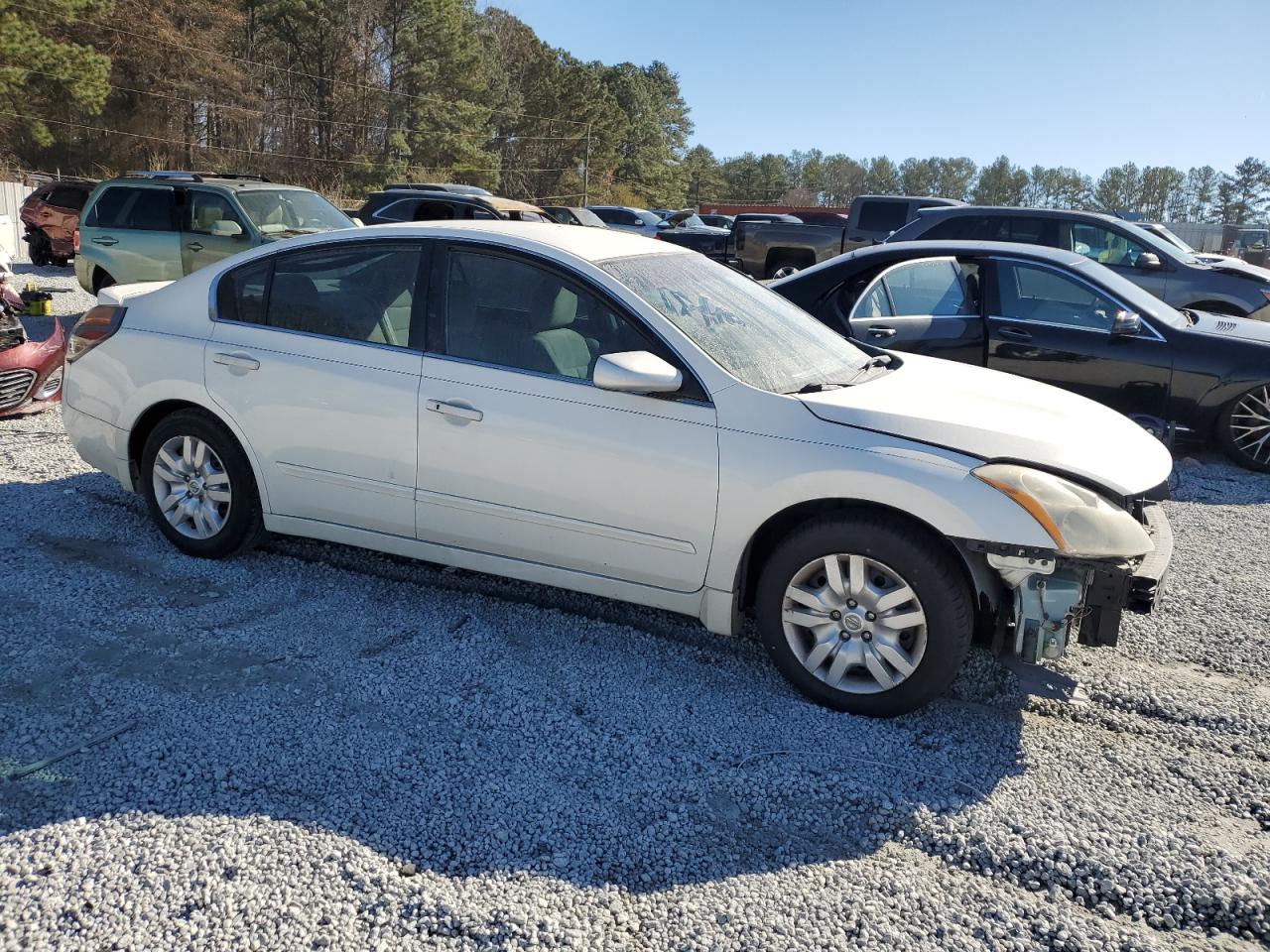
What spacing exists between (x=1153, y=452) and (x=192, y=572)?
169 inches

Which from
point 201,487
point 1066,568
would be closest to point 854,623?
point 1066,568

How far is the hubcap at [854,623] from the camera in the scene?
3.63 m

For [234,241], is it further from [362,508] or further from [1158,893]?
[1158,893]

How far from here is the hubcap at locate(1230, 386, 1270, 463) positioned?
740 centimetres

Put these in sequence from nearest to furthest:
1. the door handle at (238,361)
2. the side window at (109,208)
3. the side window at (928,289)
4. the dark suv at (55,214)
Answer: the door handle at (238,361) → the side window at (928,289) → the side window at (109,208) → the dark suv at (55,214)

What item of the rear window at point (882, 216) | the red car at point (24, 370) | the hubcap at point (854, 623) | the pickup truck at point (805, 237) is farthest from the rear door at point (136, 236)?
the rear window at point (882, 216)

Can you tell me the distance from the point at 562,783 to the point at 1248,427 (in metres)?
6.34

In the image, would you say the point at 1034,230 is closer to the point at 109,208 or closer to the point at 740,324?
the point at 740,324

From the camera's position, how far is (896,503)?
141 inches

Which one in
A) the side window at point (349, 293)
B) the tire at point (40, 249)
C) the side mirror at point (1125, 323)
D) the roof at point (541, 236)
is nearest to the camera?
the roof at point (541, 236)

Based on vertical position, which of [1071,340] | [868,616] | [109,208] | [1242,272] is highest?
[1242,272]

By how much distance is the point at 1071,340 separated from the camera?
745 centimetres

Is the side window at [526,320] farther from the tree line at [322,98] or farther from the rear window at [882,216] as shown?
the tree line at [322,98]

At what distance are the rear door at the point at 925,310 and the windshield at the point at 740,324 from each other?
2.55 metres
